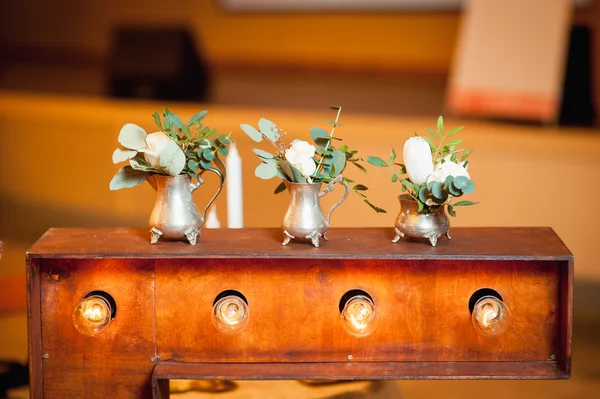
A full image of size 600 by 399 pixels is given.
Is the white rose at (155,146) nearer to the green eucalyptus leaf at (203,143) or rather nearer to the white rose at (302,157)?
the green eucalyptus leaf at (203,143)

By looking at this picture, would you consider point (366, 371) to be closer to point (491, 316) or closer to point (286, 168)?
point (491, 316)

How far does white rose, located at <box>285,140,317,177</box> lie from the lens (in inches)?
58.8

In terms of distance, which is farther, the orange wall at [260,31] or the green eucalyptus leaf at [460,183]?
the orange wall at [260,31]

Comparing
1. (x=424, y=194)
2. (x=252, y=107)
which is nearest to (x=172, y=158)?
(x=424, y=194)

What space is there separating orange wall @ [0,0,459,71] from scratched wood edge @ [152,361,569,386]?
3510 millimetres

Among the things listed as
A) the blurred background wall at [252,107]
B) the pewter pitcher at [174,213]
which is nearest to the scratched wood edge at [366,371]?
the pewter pitcher at [174,213]

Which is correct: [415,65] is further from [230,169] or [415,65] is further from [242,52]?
[230,169]

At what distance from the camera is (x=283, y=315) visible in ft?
5.09

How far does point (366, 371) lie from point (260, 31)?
158 inches

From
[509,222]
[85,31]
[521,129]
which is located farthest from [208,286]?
[85,31]

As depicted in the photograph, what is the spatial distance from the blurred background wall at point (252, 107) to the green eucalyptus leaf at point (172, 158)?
1.25 m

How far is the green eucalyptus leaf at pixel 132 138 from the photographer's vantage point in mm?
1528

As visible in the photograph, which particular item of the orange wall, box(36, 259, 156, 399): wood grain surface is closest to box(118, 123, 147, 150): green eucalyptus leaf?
box(36, 259, 156, 399): wood grain surface

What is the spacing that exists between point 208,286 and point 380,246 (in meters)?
0.33
